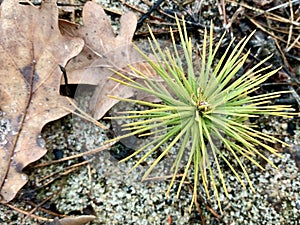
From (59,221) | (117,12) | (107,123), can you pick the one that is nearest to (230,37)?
(117,12)

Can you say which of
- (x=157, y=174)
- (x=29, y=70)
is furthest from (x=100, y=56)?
(x=157, y=174)

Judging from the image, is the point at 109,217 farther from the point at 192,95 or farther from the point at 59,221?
the point at 192,95

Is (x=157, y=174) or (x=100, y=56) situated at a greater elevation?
(x=100, y=56)

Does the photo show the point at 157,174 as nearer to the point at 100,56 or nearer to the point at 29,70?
the point at 100,56
